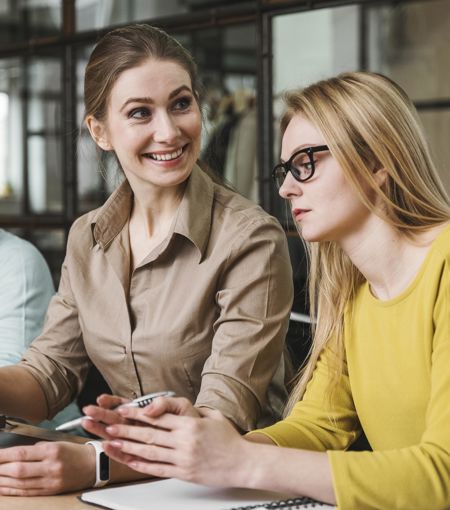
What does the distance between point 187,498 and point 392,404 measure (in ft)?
1.29

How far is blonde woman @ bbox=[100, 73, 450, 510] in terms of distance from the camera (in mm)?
1430

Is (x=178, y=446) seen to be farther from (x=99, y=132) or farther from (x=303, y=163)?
(x=99, y=132)

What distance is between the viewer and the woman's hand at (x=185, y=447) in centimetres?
144

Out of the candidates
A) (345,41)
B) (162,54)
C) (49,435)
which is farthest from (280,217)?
(345,41)

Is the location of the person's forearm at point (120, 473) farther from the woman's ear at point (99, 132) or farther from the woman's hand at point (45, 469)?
the woman's ear at point (99, 132)

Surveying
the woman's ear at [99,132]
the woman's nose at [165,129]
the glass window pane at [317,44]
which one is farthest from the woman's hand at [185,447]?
the glass window pane at [317,44]

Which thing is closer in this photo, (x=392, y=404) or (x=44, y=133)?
(x=392, y=404)

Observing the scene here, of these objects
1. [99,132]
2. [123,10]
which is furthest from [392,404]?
[123,10]

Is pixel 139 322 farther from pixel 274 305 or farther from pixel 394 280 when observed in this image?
pixel 394 280

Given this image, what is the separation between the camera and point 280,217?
10.9 ft

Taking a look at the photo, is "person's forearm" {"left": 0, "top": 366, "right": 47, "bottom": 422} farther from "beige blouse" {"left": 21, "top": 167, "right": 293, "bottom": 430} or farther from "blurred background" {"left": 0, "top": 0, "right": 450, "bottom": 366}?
"blurred background" {"left": 0, "top": 0, "right": 450, "bottom": 366}

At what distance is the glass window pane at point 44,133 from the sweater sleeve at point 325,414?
2.70m

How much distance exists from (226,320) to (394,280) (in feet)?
1.65

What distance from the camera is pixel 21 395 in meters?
2.18
